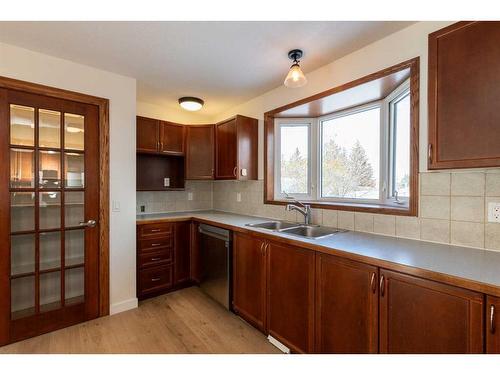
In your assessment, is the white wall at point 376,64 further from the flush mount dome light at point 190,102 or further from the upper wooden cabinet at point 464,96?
the flush mount dome light at point 190,102

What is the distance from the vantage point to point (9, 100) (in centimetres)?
185

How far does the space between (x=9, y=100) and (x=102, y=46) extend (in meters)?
0.83

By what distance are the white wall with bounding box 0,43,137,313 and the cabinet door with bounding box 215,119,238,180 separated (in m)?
1.04

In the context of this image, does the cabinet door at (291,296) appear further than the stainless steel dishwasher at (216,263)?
No

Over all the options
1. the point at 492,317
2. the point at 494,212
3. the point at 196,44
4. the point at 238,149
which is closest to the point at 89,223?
the point at 238,149

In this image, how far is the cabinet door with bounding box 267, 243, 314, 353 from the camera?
161 cm

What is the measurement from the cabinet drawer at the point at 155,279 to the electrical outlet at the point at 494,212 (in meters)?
2.79

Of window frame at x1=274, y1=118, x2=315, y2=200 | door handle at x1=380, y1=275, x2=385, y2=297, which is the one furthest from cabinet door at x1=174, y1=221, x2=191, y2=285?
door handle at x1=380, y1=275, x2=385, y2=297

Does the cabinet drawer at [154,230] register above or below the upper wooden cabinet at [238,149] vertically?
below

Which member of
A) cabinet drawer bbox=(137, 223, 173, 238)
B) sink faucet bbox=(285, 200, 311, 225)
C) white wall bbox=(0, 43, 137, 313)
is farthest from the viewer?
cabinet drawer bbox=(137, 223, 173, 238)

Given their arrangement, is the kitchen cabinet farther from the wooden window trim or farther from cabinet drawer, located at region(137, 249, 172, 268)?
the wooden window trim

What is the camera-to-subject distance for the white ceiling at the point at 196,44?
5.35 ft

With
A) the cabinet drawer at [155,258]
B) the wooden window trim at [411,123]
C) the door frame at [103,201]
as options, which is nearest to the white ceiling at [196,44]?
the wooden window trim at [411,123]

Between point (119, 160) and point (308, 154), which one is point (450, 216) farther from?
point (119, 160)
